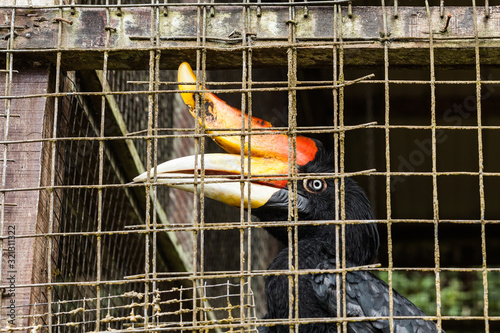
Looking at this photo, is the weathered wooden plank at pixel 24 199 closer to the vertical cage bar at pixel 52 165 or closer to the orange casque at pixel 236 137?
the vertical cage bar at pixel 52 165

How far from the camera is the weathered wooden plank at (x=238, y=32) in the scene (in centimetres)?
256

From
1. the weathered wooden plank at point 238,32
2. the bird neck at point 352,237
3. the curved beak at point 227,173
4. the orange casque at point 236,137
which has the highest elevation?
the weathered wooden plank at point 238,32

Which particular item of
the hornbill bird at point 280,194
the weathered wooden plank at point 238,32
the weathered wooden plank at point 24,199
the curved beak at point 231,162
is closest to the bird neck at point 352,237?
the hornbill bird at point 280,194

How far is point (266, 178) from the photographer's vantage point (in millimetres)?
2432

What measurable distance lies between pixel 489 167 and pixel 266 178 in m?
5.94

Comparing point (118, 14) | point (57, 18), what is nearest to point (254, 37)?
point (118, 14)

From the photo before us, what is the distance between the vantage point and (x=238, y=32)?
257cm

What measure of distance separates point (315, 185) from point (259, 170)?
45 cm

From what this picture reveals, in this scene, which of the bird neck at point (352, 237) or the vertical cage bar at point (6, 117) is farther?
the bird neck at point (352, 237)

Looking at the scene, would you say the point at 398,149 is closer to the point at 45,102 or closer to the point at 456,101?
the point at 456,101

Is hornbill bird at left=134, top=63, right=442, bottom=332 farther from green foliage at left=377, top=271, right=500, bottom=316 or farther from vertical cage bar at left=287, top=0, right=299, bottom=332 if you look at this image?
green foliage at left=377, top=271, right=500, bottom=316

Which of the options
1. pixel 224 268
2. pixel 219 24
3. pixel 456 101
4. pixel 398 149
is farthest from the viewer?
pixel 398 149

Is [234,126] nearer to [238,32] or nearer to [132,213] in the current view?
[238,32]

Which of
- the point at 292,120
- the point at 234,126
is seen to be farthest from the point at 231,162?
the point at 292,120
